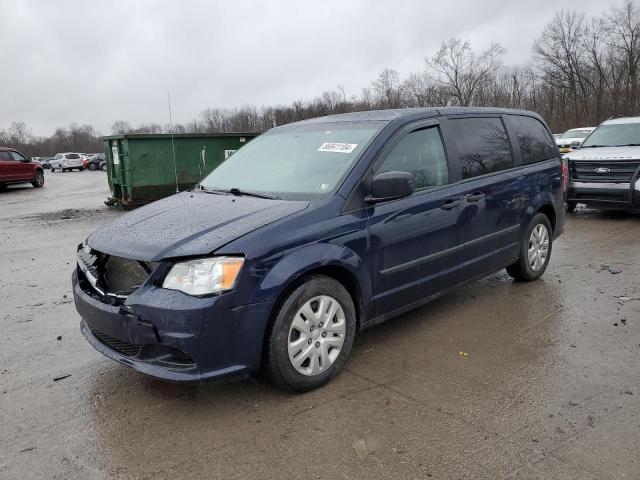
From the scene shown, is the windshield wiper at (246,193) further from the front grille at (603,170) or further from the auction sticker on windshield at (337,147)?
the front grille at (603,170)

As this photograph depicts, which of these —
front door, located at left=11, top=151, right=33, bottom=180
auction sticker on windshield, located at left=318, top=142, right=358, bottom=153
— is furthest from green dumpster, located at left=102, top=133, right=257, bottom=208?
front door, located at left=11, top=151, right=33, bottom=180

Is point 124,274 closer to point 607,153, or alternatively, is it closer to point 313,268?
point 313,268

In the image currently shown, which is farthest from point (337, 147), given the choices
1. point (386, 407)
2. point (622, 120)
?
point (622, 120)

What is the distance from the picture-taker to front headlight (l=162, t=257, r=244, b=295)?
2992 mm

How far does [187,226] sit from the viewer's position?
11.2 feet

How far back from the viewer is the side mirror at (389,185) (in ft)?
11.9

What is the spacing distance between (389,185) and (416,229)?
577mm

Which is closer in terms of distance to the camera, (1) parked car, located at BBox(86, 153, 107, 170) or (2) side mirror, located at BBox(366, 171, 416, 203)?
(2) side mirror, located at BBox(366, 171, 416, 203)

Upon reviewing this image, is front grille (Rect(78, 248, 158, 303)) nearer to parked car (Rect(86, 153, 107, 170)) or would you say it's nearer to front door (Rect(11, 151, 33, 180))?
front door (Rect(11, 151, 33, 180))

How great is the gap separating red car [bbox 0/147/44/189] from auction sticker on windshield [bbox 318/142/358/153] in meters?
22.7

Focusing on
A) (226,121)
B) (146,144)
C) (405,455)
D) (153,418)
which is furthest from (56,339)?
(226,121)

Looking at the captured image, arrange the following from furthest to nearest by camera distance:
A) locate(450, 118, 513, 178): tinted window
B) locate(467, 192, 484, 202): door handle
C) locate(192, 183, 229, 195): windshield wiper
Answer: locate(450, 118, 513, 178): tinted window
locate(467, 192, 484, 202): door handle
locate(192, 183, 229, 195): windshield wiper

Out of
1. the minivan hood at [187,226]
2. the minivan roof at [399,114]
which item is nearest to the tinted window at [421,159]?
the minivan roof at [399,114]

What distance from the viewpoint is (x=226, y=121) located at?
84500mm
